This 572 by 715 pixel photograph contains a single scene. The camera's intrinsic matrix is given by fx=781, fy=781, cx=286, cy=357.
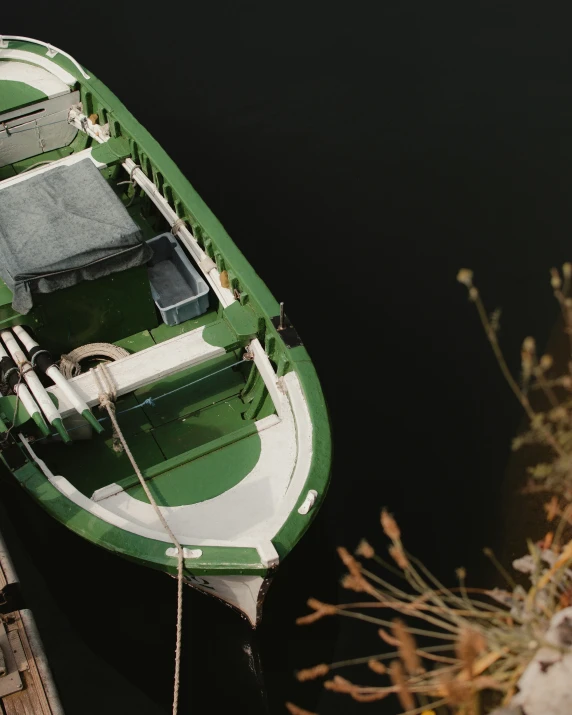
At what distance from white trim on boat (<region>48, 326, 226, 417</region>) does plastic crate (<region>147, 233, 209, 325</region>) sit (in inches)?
35.3

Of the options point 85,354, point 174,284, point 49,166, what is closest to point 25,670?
point 85,354

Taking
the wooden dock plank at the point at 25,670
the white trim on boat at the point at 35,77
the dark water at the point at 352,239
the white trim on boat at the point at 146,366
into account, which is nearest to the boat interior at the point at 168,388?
the white trim on boat at the point at 146,366

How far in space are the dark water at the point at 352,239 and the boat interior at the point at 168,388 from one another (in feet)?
3.27

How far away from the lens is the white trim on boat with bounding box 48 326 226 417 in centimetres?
760

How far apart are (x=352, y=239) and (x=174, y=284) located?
11.6 feet

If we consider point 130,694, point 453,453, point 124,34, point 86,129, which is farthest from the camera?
point 124,34

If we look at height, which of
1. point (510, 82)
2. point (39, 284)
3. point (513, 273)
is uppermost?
point (510, 82)

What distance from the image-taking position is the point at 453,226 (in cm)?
1185

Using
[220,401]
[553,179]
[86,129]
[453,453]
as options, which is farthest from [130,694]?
[553,179]

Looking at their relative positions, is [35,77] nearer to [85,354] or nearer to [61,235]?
[61,235]

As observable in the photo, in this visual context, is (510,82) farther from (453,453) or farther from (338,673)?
(338,673)

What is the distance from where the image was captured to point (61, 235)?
8.06 meters

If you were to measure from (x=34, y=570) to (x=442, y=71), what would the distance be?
431 inches

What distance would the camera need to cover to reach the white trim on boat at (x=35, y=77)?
1098 cm
